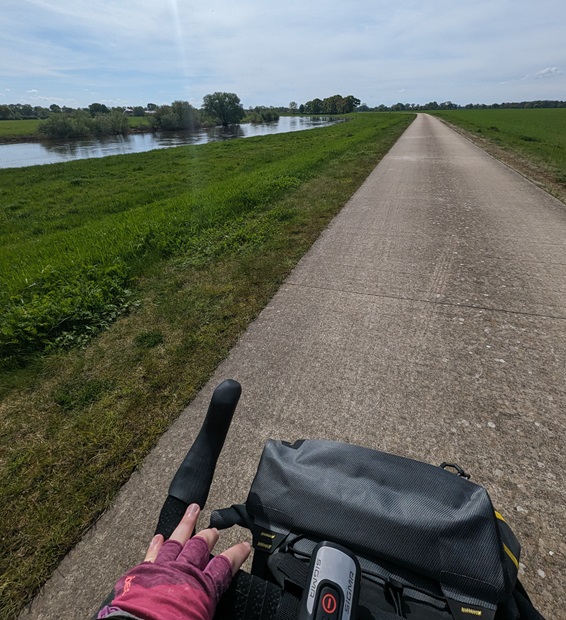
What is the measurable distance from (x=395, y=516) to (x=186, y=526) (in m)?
0.82

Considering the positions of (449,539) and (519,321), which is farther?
(519,321)

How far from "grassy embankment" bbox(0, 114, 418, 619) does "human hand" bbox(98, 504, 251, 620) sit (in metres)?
0.69

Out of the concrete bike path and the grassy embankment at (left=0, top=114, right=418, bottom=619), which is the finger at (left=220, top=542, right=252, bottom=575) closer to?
the concrete bike path

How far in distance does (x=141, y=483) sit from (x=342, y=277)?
293 centimetres

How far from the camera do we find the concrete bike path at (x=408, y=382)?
5.27 feet

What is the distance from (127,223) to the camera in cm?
628

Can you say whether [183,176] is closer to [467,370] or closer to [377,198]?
[377,198]

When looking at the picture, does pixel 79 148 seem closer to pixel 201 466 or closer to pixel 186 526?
pixel 201 466

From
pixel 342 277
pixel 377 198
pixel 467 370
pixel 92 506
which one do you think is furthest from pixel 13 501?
pixel 377 198

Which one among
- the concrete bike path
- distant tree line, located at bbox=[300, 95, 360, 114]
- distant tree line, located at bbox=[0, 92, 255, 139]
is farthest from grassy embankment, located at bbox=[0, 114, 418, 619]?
distant tree line, located at bbox=[300, 95, 360, 114]

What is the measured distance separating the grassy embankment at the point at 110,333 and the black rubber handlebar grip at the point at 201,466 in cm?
47

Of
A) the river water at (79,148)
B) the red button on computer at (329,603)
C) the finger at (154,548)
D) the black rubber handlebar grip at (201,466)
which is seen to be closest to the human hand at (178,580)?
the finger at (154,548)

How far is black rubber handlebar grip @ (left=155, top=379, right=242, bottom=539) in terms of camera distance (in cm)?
149

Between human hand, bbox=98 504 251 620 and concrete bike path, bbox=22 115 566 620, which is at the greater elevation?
human hand, bbox=98 504 251 620
